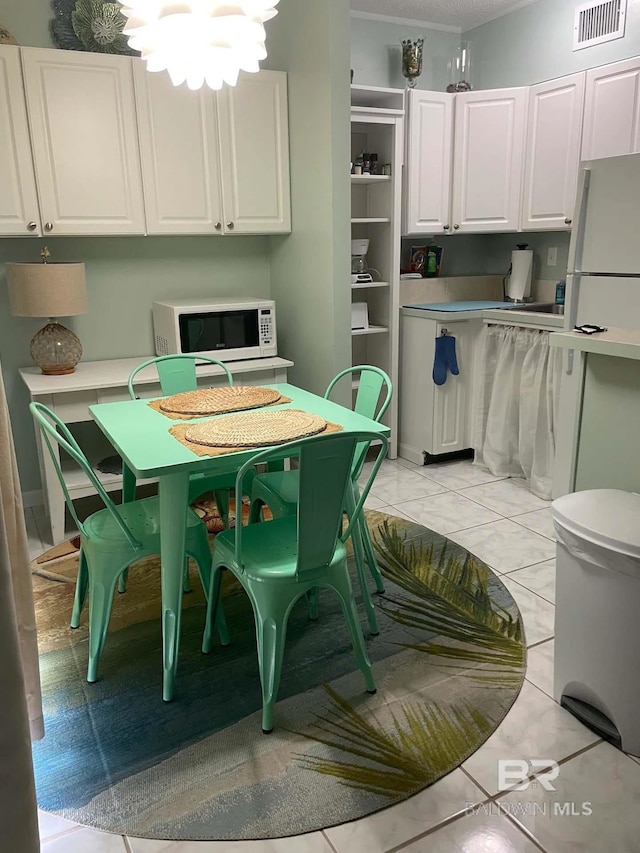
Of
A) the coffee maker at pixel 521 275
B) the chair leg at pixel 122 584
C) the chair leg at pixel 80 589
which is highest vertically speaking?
the coffee maker at pixel 521 275

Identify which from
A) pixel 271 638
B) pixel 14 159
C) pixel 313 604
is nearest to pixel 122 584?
pixel 313 604

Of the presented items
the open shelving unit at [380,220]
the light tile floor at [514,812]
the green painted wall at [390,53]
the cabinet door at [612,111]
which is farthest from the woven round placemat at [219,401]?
the green painted wall at [390,53]

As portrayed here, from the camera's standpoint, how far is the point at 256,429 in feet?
6.89

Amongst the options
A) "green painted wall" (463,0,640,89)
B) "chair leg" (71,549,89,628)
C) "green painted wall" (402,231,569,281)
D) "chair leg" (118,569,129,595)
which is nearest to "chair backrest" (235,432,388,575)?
"chair leg" (71,549,89,628)

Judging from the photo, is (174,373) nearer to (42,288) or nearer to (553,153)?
(42,288)

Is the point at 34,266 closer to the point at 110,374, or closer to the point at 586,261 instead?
the point at 110,374

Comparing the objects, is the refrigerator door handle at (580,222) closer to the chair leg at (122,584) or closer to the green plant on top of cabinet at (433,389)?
the green plant on top of cabinet at (433,389)

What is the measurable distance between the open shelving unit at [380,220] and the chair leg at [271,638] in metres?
2.32

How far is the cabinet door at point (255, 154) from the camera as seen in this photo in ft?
11.1

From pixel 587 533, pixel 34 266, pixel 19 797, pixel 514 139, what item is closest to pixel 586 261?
pixel 514 139

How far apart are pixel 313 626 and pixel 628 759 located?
1.08 meters

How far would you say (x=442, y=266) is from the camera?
14.8 ft

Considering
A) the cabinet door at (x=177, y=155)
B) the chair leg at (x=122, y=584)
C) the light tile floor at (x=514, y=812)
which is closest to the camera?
the light tile floor at (x=514, y=812)

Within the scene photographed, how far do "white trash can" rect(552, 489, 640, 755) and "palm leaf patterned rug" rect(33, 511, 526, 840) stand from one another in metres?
0.25
